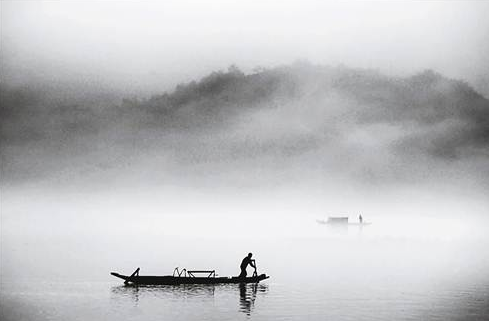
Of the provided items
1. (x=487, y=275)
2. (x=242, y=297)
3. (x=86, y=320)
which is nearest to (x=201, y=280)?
(x=242, y=297)

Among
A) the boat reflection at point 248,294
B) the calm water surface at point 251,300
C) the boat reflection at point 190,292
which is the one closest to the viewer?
the calm water surface at point 251,300

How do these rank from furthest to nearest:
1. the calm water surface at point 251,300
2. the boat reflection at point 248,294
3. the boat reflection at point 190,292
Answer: the boat reflection at point 190,292 → the boat reflection at point 248,294 → the calm water surface at point 251,300

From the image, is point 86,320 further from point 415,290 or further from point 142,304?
point 415,290

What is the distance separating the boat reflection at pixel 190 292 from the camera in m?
27.7

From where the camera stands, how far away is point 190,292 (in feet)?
96.6

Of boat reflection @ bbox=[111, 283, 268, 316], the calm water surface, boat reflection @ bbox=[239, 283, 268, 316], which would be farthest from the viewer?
boat reflection @ bbox=[111, 283, 268, 316]

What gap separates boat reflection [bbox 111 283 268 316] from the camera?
90.8 ft

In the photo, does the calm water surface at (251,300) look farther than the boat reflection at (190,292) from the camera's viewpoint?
No

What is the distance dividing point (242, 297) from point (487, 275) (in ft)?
71.8

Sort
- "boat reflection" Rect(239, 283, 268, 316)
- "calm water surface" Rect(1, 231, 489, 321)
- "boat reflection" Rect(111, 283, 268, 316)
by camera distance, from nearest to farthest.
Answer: "calm water surface" Rect(1, 231, 489, 321) < "boat reflection" Rect(239, 283, 268, 316) < "boat reflection" Rect(111, 283, 268, 316)

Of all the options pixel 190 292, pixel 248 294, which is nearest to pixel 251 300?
pixel 248 294

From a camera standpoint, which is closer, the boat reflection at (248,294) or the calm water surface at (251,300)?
the calm water surface at (251,300)

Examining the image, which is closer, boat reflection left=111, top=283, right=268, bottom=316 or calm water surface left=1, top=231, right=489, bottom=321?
calm water surface left=1, top=231, right=489, bottom=321

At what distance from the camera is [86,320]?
22.5 m
